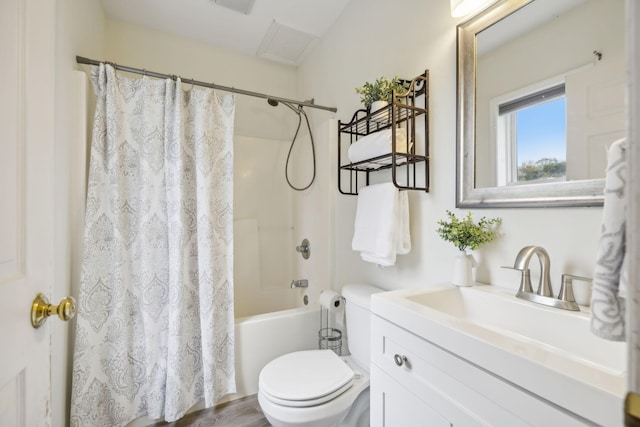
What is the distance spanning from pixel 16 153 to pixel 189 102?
1171 mm

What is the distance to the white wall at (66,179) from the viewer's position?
3.76 ft

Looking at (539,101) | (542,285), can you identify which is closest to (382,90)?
(539,101)

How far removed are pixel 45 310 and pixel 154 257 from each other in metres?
0.89

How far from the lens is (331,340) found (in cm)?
157

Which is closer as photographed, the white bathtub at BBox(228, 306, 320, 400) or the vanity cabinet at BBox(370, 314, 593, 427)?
the vanity cabinet at BBox(370, 314, 593, 427)


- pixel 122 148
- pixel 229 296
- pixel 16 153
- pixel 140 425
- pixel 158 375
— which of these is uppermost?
pixel 122 148

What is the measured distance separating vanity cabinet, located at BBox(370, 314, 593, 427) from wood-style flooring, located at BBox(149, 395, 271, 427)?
855 millimetres

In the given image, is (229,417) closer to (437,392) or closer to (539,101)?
(437,392)

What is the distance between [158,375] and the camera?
1.44m

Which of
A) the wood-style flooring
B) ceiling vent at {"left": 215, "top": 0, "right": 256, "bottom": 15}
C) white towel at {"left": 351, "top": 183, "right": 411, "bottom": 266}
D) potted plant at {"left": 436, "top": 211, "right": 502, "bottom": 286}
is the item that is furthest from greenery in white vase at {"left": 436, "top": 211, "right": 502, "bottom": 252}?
ceiling vent at {"left": 215, "top": 0, "right": 256, "bottom": 15}

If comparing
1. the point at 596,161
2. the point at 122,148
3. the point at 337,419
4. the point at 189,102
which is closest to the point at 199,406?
the point at 337,419

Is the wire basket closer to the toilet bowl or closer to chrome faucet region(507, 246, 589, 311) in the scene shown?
the toilet bowl

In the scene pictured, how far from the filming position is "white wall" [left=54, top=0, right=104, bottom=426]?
115 cm

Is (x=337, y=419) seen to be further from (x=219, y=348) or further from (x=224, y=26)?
(x=224, y=26)
